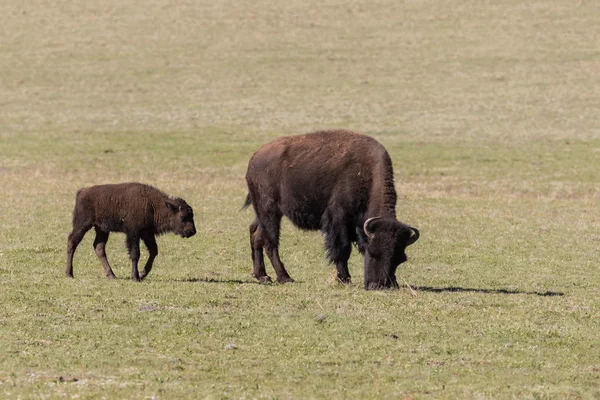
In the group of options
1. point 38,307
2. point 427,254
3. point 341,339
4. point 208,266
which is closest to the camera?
point 341,339

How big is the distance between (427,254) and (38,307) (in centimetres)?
885

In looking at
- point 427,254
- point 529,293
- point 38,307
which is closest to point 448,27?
point 427,254

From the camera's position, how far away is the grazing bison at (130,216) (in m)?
16.3

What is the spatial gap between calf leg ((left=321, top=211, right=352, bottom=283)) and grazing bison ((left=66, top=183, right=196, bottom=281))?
2.06 metres

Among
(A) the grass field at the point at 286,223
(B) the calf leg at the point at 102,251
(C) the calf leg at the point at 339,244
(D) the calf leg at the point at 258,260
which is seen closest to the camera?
(A) the grass field at the point at 286,223

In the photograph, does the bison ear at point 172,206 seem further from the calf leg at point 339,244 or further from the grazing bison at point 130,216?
the calf leg at point 339,244

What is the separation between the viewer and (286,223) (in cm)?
2448

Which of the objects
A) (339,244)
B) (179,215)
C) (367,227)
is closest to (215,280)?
(179,215)

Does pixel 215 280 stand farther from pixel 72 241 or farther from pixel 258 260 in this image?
pixel 72 241

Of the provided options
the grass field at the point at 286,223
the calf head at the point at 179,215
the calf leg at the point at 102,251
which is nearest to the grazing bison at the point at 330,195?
the grass field at the point at 286,223

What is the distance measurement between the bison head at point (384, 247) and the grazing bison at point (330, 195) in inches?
0.5

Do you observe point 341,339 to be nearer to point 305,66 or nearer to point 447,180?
point 447,180

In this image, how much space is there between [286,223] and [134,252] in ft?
28.1

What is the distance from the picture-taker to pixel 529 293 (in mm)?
16484
